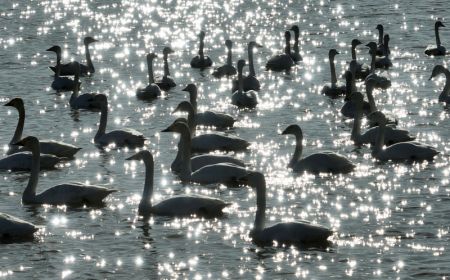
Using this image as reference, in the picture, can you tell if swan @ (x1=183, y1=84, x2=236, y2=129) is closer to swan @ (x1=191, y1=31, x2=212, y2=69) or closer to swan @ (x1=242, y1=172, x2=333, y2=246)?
swan @ (x1=242, y1=172, x2=333, y2=246)

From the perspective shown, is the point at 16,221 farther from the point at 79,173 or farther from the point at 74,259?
the point at 79,173

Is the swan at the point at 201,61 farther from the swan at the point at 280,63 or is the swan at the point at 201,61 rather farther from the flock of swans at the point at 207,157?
the flock of swans at the point at 207,157

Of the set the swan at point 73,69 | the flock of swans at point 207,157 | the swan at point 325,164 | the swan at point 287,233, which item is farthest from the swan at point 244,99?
the swan at point 287,233

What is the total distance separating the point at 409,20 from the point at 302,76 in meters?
18.0

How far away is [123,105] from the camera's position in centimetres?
3941

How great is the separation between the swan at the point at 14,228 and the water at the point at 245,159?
26 centimetres

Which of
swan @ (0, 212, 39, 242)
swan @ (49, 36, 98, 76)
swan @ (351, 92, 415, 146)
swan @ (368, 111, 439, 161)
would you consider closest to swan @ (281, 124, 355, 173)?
swan @ (368, 111, 439, 161)

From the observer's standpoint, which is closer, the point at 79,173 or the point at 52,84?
the point at 79,173

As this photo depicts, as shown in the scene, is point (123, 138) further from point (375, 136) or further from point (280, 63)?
point (280, 63)

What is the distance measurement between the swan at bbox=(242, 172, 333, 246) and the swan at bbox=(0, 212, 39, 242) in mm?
3921

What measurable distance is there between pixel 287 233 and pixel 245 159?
27.6 ft

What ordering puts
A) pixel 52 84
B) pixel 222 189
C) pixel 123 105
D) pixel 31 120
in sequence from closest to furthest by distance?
pixel 222 189, pixel 31 120, pixel 123 105, pixel 52 84

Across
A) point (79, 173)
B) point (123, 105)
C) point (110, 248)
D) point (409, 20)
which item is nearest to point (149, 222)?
point (110, 248)

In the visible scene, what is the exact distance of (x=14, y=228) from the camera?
22.1 m
